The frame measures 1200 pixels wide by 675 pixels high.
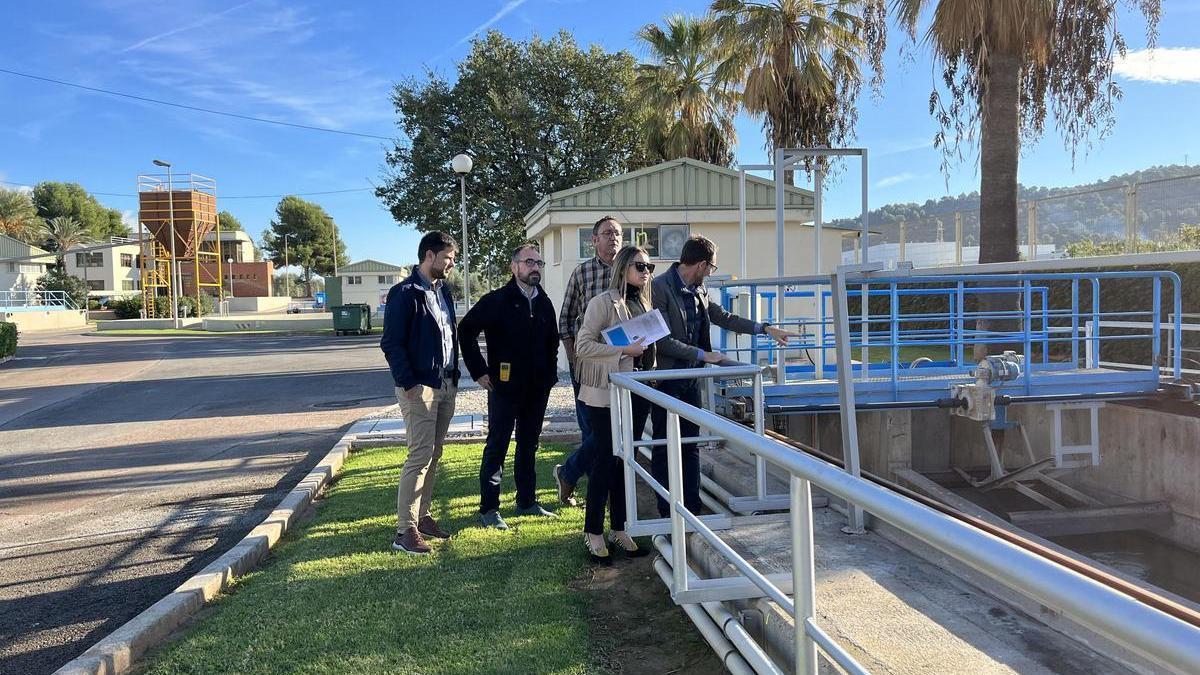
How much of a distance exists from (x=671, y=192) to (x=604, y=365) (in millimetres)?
10933

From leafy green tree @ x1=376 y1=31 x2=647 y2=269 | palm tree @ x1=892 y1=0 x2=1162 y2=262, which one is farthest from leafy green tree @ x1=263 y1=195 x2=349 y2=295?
palm tree @ x1=892 y1=0 x2=1162 y2=262

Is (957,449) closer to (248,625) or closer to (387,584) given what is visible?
(387,584)

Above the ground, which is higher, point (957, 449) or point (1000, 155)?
point (1000, 155)

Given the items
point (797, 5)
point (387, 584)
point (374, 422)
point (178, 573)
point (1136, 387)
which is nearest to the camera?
point (387, 584)

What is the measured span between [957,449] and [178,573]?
7947 mm

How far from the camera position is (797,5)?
574 inches

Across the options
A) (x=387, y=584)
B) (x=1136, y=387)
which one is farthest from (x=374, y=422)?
(x=1136, y=387)

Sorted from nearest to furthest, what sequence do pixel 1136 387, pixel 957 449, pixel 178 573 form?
pixel 178 573, pixel 1136 387, pixel 957 449

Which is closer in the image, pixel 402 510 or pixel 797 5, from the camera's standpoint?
pixel 402 510

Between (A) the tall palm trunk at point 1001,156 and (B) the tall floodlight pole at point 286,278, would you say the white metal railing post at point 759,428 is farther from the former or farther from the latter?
(B) the tall floodlight pole at point 286,278

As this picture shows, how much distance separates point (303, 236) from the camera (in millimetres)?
87375

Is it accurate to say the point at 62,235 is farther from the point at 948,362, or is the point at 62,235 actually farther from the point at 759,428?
the point at 759,428

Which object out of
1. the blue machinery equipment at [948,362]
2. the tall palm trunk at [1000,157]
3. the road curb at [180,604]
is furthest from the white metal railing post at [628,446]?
the tall palm trunk at [1000,157]

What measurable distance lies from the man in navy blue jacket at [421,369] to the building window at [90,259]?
7445 centimetres
